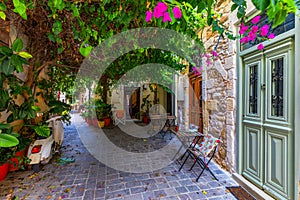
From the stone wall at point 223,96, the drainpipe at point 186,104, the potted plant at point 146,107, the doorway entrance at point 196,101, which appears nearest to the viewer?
the stone wall at point 223,96

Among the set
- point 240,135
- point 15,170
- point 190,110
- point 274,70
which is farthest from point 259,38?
point 15,170

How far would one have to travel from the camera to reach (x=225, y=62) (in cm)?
278

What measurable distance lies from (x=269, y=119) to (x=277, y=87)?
424 mm

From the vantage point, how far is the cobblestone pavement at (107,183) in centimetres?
208

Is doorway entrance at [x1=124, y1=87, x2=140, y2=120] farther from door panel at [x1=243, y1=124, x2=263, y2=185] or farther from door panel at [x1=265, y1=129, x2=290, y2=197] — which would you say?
door panel at [x1=265, y1=129, x2=290, y2=197]

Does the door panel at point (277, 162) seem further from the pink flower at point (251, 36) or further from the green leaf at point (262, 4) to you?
the green leaf at point (262, 4)

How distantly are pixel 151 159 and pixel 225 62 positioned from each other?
8.00 ft

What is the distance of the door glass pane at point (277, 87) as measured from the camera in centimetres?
187

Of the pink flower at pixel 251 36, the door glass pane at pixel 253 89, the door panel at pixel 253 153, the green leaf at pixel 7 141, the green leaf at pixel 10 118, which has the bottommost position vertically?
the door panel at pixel 253 153

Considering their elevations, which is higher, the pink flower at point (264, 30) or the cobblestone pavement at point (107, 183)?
the pink flower at point (264, 30)

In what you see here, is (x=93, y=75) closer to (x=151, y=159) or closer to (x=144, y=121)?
(x=151, y=159)

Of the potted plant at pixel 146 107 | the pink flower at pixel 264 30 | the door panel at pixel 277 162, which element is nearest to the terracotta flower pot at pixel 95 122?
the potted plant at pixel 146 107

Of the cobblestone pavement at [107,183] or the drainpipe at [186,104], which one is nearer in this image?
the cobblestone pavement at [107,183]

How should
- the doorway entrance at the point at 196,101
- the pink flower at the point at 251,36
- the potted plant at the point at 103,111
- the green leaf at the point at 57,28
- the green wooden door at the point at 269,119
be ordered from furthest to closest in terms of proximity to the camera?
the potted plant at the point at 103,111 → the doorway entrance at the point at 196,101 → the pink flower at the point at 251,36 → the green wooden door at the point at 269,119 → the green leaf at the point at 57,28
